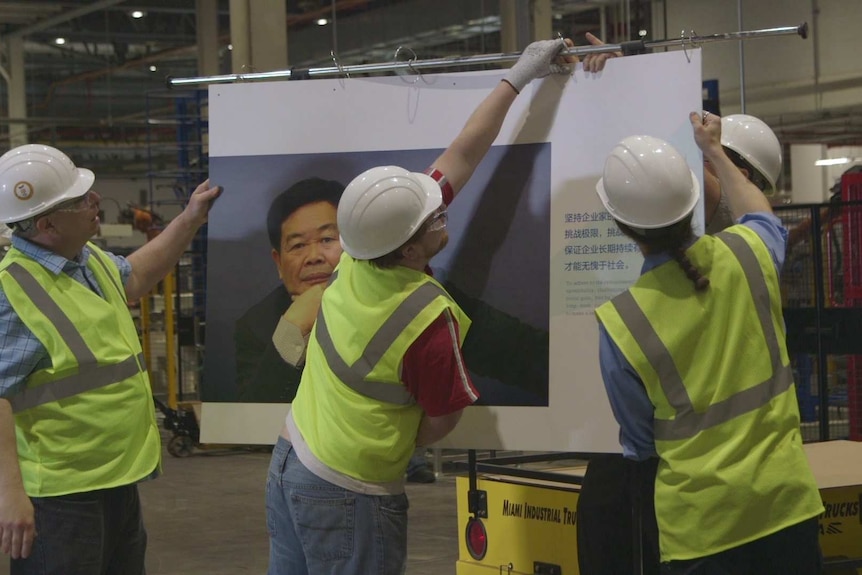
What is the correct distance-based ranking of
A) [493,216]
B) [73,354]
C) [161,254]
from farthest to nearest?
[161,254] < [493,216] < [73,354]

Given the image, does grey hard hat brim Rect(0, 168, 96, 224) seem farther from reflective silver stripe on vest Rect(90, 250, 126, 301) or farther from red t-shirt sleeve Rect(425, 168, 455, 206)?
red t-shirt sleeve Rect(425, 168, 455, 206)

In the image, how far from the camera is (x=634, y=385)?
86.7 inches

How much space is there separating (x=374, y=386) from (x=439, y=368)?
0.15 m

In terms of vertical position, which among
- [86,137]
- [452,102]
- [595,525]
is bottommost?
[595,525]

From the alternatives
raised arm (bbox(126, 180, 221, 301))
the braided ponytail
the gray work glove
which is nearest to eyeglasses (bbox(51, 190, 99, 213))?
raised arm (bbox(126, 180, 221, 301))

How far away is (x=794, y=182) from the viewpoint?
547 inches

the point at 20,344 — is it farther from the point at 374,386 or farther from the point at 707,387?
the point at 707,387

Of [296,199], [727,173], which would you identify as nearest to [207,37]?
[296,199]

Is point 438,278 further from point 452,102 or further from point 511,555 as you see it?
point 511,555

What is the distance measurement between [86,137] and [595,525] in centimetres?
1678

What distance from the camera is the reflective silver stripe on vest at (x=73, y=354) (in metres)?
2.60

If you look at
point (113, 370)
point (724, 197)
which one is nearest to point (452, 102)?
point (724, 197)

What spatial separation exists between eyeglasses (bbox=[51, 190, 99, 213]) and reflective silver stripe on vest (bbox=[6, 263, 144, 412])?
0.17m

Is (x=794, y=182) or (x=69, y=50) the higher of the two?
(x=69, y=50)
